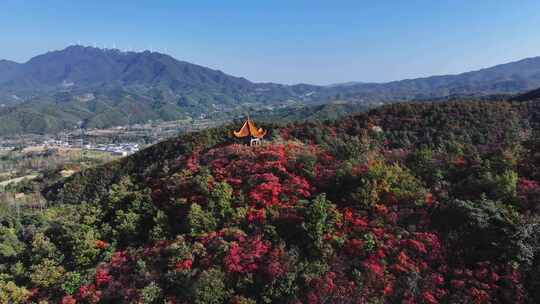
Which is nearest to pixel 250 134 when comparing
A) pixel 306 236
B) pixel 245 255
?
pixel 306 236

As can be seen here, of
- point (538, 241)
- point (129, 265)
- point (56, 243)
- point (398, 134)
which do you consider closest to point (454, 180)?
point (538, 241)

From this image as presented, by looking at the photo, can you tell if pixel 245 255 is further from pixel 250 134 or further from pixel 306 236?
pixel 250 134

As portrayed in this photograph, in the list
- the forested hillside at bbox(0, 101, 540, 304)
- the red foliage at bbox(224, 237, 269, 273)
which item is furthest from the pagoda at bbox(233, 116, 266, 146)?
the red foliage at bbox(224, 237, 269, 273)

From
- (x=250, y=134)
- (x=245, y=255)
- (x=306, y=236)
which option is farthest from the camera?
(x=250, y=134)

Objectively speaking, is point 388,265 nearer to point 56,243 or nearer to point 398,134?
point 56,243

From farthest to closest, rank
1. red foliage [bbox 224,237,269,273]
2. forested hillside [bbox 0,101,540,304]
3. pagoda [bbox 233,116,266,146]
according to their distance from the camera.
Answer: pagoda [bbox 233,116,266,146] → red foliage [bbox 224,237,269,273] → forested hillside [bbox 0,101,540,304]

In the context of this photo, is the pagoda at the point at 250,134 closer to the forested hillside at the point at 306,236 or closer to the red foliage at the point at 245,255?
the forested hillside at the point at 306,236

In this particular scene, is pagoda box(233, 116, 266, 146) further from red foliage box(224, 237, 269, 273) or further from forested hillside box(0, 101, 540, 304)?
red foliage box(224, 237, 269, 273)

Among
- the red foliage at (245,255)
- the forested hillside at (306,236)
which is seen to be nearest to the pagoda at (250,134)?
the forested hillside at (306,236)
